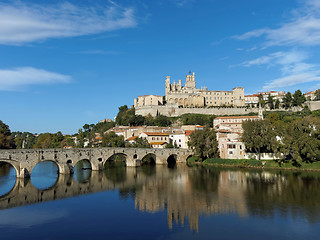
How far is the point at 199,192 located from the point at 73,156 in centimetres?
2169

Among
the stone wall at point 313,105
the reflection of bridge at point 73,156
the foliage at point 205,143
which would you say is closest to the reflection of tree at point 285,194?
the foliage at point 205,143

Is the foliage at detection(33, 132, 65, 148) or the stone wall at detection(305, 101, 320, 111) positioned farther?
the stone wall at detection(305, 101, 320, 111)

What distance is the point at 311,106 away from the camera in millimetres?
95125

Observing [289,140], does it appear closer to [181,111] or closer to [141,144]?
[141,144]

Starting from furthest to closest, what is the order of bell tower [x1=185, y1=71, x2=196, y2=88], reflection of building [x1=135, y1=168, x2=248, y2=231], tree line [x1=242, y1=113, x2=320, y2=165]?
bell tower [x1=185, y1=71, x2=196, y2=88] < tree line [x1=242, y1=113, x2=320, y2=165] < reflection of building [x1=135, y1=168, x2=248, y2=231]

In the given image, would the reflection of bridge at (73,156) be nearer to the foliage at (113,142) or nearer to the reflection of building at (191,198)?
the foliage at (113,142)

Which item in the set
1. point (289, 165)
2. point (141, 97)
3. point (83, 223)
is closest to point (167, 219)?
point (83, 223)

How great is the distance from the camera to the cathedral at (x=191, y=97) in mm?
103875

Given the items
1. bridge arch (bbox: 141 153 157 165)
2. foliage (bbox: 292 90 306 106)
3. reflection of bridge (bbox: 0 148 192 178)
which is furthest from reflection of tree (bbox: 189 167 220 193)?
foliage (bbox: 292 90 306 106)

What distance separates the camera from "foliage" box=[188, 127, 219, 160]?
5541cm

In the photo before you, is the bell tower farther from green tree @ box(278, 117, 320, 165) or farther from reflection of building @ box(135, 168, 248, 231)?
reflection of building @ box(135, 168, 248, 231)

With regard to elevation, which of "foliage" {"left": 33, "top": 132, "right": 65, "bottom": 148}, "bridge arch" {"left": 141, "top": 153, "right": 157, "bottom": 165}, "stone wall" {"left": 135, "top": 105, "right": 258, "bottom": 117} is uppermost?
"stone wall" {"left": 135, "top": 105, "right": 258, "bottom": 117}

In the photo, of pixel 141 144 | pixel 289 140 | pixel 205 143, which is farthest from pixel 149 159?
pixel 289 140

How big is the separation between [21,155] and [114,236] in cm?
2455
